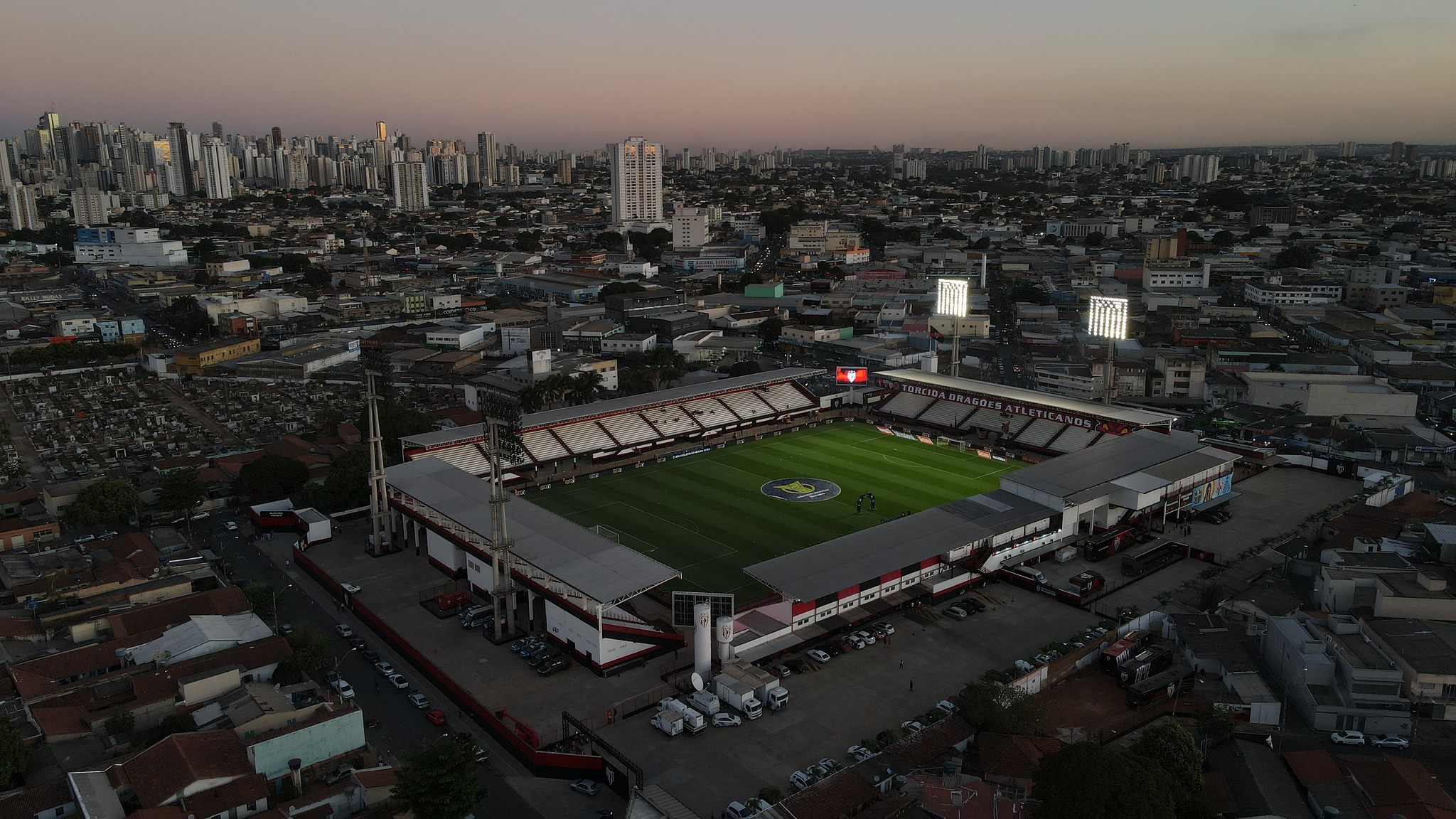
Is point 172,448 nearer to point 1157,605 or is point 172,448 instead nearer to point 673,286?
point 1157,605

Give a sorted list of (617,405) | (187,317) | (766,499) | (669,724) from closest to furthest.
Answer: (669,724), (766,499), (617,405), (187,317)

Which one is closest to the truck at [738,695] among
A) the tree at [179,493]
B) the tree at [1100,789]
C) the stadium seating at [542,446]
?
the tree at [1100,789]

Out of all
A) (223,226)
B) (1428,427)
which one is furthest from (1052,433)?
(223,226)

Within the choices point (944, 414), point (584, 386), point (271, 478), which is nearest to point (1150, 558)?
point (944, 414)

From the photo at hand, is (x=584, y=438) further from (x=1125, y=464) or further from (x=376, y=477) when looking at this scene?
(x=1125, y=464)

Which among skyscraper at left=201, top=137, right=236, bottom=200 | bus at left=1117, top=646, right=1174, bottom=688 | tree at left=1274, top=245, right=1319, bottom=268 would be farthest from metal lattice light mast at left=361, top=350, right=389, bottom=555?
skyscraper at left=201, top=137, right=236, bottom=200

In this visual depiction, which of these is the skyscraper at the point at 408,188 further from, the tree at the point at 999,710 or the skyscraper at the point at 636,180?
the tree at the point at 999,710
